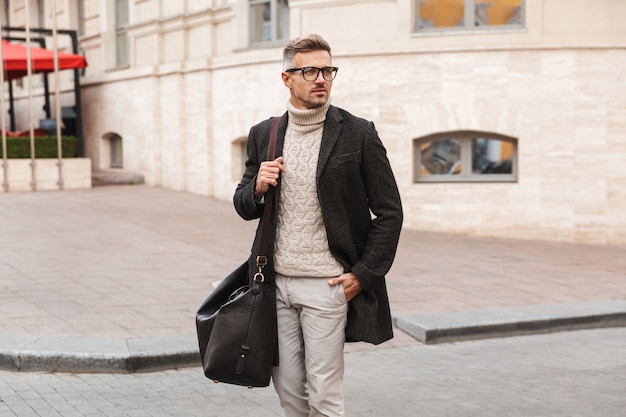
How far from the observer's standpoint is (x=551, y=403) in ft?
20.1

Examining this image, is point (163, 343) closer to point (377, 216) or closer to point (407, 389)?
point (407, 389)

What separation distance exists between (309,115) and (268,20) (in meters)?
12.4

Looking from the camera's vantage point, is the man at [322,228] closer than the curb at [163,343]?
Yes

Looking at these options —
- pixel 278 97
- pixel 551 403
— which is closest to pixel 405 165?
pixel 278 97

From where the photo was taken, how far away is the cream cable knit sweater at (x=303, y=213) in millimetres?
4184

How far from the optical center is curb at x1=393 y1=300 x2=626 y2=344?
8.08m

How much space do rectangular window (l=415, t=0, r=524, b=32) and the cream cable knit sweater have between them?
10348mm

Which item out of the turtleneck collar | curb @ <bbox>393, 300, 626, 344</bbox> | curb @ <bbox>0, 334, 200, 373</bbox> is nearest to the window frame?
curb @ <bbox>393, 300, 626, 344</bbox>

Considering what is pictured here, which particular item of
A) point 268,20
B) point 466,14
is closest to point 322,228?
point 466,14

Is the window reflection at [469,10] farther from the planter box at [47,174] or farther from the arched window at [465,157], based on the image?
the planter box at [47,174]

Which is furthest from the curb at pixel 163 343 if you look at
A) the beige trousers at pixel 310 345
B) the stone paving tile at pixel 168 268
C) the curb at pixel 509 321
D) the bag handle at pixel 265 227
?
the bag handle at pixel 265 227

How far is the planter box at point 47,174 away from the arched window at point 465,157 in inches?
261

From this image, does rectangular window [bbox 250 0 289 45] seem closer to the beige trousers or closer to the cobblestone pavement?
the cobblestone pavement

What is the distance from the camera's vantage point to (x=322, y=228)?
4199mm
